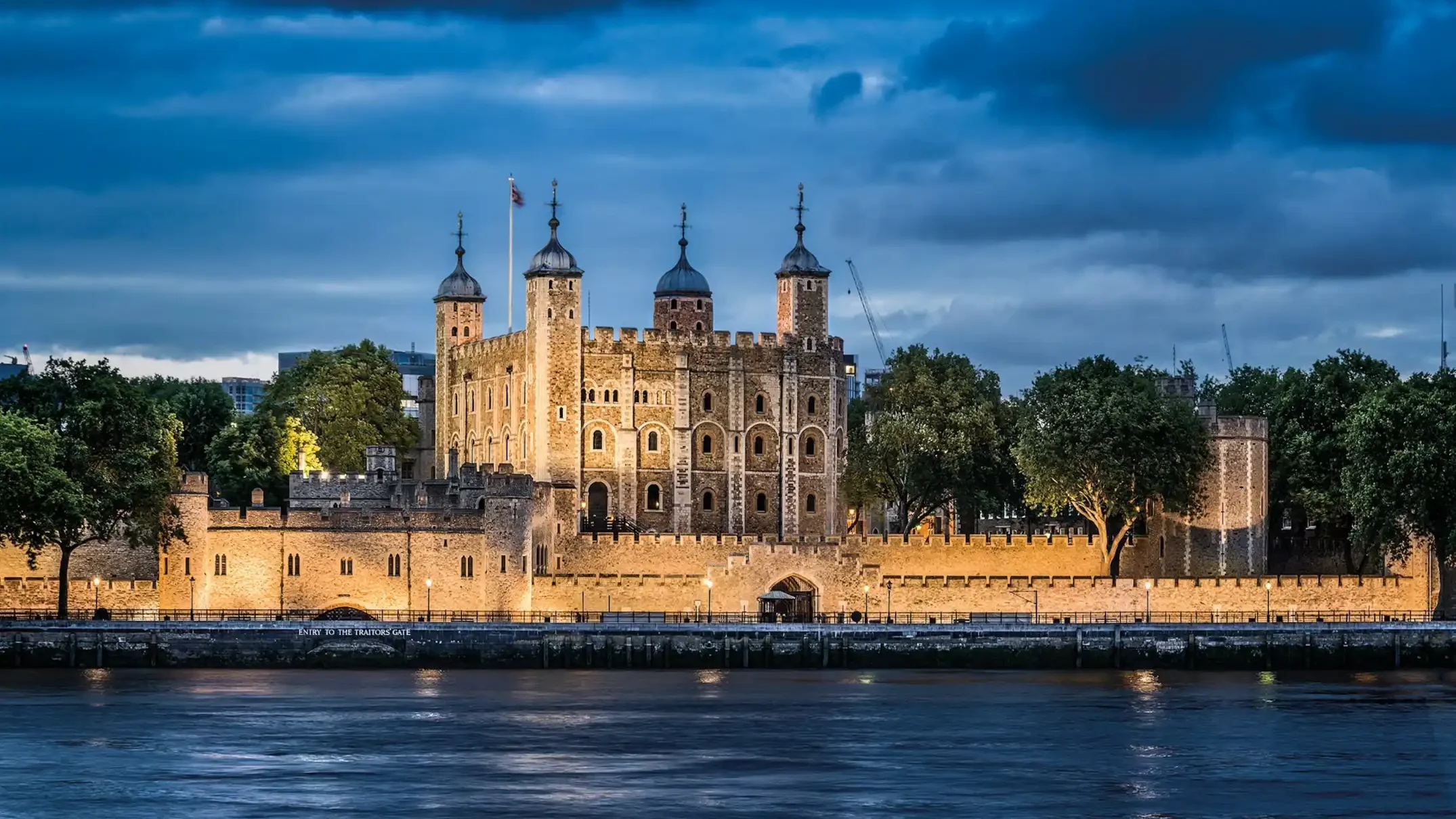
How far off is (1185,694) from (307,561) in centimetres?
3035

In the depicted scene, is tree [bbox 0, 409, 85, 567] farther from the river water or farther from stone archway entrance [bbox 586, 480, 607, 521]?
stone archway entrance [bbox 586, 480, 607, 521]

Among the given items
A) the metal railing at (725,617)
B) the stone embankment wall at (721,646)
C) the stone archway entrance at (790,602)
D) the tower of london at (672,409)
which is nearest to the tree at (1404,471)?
the metal railing at (725,617)

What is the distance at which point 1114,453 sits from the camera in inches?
4429

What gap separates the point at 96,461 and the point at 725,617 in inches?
896

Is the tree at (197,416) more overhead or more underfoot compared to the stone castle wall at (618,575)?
more overhead

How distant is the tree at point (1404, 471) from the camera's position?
106 meters

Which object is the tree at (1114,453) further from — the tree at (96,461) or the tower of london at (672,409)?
the tree at (96,461)

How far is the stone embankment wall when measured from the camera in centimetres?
9588

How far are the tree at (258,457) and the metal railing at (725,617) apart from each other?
62.8 feet

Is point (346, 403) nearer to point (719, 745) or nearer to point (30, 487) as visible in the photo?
point (30, 487)

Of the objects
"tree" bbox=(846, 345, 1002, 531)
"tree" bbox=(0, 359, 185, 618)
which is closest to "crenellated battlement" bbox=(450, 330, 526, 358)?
"tree" bbox=(846, 345, 1002, 531)

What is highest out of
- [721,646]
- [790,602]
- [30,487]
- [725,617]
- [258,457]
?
[258,457]

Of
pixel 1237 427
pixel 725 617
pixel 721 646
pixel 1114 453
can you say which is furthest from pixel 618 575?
pixel 1237 427

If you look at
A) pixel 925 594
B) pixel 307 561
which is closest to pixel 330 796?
pixel 307 561
